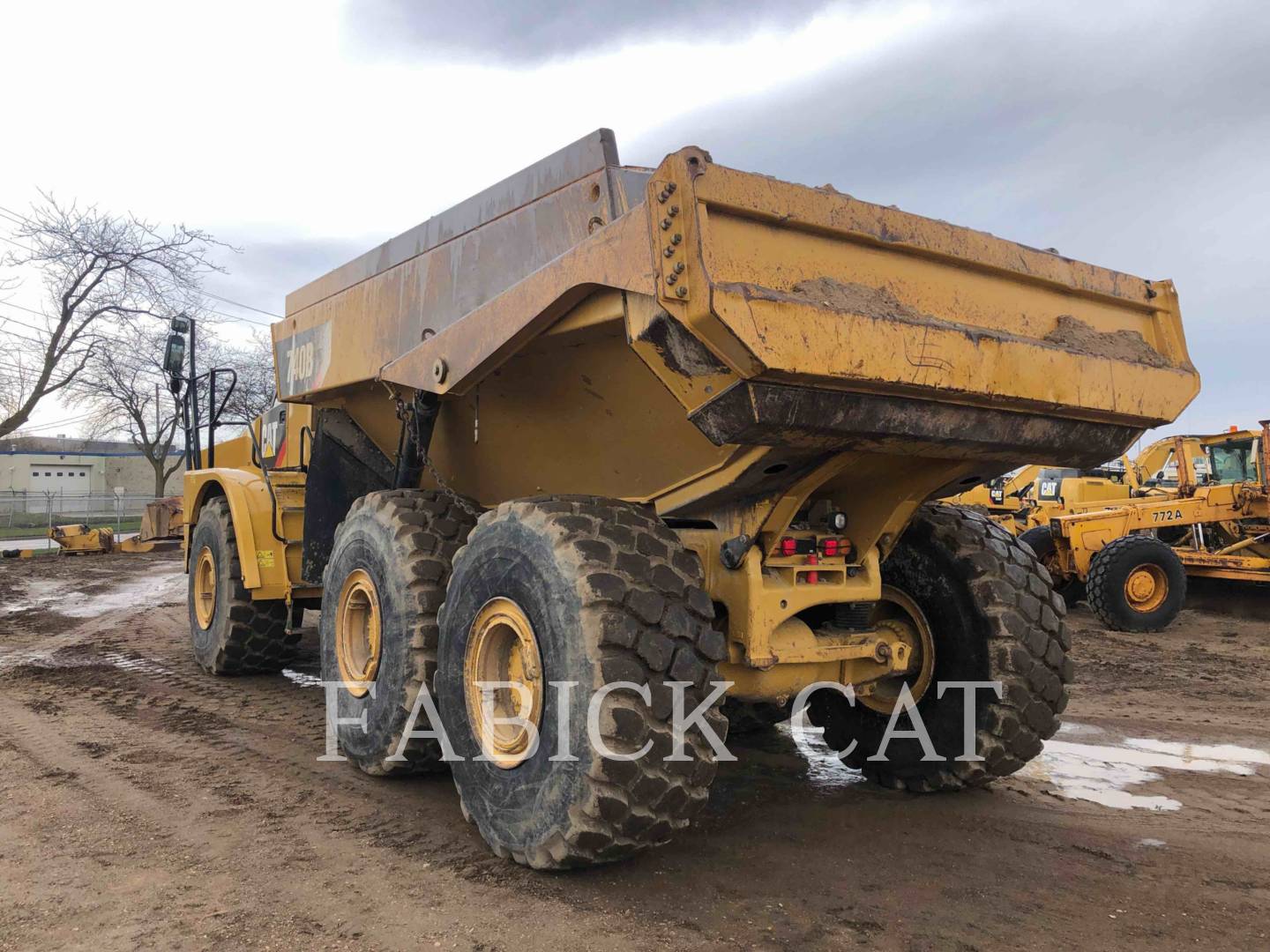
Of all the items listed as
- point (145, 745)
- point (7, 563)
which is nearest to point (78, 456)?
point (7, 563)

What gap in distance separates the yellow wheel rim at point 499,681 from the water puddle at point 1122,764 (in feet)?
8.39

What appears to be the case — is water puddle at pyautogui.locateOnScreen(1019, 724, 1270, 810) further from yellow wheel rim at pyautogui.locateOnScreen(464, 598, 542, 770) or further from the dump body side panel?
the dump body side panel

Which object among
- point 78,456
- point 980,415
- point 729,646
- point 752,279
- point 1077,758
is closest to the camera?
point 752,279

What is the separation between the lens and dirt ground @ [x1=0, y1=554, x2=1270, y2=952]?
111 inches

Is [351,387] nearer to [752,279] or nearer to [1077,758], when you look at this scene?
[752,279]

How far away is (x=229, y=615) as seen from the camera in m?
6.53

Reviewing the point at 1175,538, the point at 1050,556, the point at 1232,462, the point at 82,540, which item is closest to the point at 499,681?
the point at 1050,556

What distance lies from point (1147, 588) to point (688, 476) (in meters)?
9.14

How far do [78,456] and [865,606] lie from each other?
6807 centimetres

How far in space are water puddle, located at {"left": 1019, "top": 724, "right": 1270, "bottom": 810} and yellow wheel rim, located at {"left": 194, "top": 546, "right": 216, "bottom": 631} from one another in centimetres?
565

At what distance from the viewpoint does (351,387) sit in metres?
5.02

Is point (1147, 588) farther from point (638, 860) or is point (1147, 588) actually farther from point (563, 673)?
point (563, 673)

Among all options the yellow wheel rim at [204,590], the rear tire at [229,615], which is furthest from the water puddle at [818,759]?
the yellow wheel rim at [204,590]

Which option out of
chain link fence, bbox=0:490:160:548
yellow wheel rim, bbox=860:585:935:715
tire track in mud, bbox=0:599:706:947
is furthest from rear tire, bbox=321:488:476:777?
chain link fence, bbox=0:490:160:548
